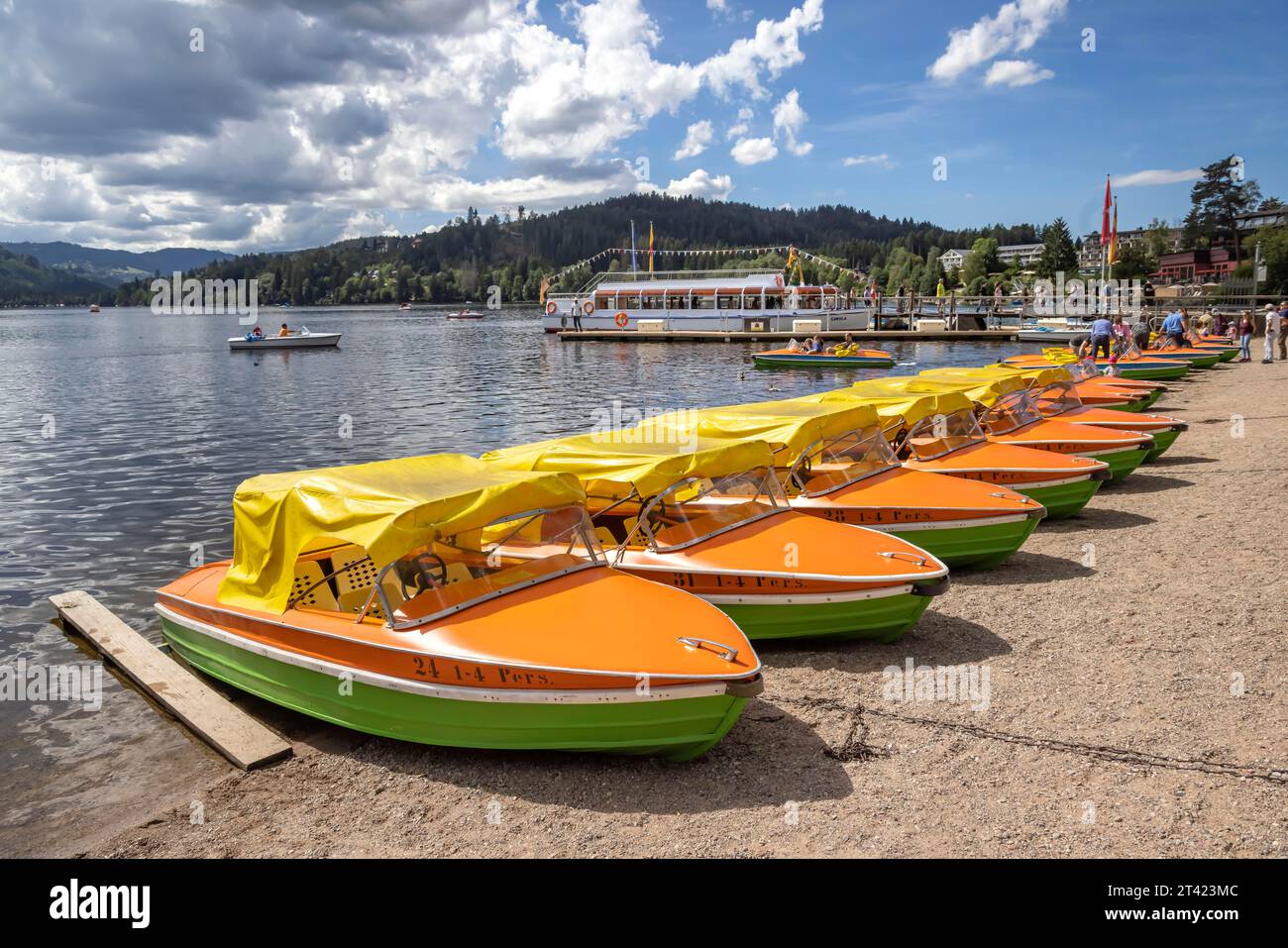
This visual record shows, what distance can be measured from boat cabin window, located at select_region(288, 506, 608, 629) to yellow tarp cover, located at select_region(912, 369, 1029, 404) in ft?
32.2

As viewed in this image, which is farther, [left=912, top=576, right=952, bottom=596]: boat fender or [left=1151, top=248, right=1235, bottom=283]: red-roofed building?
[left=1151, top=248, right=1235, bottom=283]: red-roofed building

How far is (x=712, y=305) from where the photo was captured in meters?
76.2

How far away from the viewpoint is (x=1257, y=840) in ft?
18.1

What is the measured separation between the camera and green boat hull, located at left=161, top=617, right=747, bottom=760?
6.60m

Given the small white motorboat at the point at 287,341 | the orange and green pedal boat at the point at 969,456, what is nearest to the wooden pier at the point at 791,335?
the small white motorboat at the point at 287,341

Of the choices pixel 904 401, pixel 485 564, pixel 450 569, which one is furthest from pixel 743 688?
pixel 904 401

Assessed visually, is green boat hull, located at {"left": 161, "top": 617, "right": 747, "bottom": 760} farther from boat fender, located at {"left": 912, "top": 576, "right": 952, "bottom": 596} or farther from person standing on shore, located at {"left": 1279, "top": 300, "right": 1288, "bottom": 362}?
person standing on shore, located at {"left": 1279, "top": 300, "right": 1288, "bottom": 362}

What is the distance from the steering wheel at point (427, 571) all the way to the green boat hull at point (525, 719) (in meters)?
0.90

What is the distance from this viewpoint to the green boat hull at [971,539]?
11.3m

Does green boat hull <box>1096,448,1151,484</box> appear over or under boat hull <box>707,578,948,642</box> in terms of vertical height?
over

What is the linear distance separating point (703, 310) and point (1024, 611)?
68.0 meters

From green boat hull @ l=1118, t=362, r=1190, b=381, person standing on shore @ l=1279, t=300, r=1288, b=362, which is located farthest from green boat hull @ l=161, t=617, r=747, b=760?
person standing on shore @ l=1279, t=300, r=1288, b=362

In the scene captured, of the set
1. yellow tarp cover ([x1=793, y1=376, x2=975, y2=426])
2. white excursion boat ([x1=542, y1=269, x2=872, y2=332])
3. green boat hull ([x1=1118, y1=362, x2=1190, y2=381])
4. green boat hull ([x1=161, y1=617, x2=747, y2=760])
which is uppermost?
white excursion boat ([x1=542, y1=269, x2=872, y2=332])

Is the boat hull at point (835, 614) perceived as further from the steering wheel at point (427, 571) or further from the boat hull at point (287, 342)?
the boat hull at point (287, 342)
